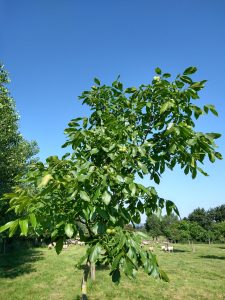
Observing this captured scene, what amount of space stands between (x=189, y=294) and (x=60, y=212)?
16824mm

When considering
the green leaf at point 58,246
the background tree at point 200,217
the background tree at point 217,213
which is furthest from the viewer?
the background tree at point 217,213

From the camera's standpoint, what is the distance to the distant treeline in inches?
2426

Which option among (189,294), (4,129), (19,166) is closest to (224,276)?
(189,294)

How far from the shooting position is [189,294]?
17.8m

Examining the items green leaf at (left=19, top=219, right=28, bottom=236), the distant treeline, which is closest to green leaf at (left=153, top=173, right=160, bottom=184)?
green leaf at (left=19, top=219, right=28, bottom=236)

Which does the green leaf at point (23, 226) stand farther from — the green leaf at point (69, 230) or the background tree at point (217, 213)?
the background tree at point (217, 213)

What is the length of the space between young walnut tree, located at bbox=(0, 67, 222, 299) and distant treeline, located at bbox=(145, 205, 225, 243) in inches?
1167

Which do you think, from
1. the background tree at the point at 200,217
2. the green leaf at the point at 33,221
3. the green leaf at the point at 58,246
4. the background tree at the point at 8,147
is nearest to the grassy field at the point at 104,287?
the background tree at the point at 8,147

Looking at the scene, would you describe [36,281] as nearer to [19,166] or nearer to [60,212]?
[19,166]

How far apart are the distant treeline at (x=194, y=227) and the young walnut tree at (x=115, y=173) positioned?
1167 inches

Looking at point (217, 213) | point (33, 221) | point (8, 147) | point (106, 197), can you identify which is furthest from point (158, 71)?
point (217, 213)

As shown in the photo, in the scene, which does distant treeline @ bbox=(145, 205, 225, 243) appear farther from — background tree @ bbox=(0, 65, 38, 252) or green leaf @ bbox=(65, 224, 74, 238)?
green leaf @ bbox=(65, 224, 74, 238)

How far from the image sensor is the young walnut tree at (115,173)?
371cm

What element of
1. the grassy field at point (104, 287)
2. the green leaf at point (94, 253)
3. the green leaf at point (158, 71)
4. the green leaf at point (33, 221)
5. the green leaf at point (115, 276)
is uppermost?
the green leaf at point (158, 71)
